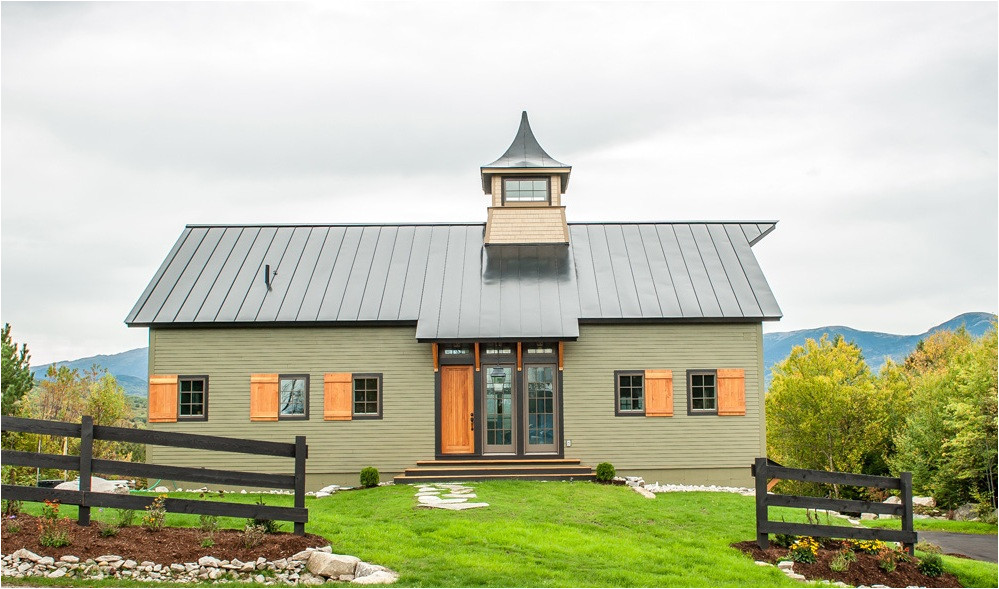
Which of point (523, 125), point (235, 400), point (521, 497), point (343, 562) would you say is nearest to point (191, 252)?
point (235, 400)

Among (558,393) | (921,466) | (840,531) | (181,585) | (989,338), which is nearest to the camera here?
(181,585)

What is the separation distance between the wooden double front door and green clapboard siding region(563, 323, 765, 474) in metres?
0.47

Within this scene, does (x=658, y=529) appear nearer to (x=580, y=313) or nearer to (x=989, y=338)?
(x=580, y=313)

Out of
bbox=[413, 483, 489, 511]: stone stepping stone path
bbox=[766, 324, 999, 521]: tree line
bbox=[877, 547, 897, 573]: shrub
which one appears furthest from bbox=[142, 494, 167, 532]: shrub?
bbox=[766, 324, 999, 521]: tree line

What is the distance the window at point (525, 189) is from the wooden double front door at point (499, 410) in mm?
4898

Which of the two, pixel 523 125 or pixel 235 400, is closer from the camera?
pixel 235 400

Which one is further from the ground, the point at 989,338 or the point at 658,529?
the point at 989,338

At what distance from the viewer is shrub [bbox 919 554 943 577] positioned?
402 inches

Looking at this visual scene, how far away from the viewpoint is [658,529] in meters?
11.9

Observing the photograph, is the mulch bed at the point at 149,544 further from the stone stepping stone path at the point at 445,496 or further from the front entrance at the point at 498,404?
the front entrance at the point at 498,404

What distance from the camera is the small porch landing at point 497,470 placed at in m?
17.5

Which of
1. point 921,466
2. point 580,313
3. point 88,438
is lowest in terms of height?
point 921,466

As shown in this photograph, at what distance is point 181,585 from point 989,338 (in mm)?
30522

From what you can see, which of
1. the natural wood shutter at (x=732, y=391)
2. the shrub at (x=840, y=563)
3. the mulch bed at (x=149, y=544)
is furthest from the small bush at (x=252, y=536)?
the natural wood shutter at (x=732, y=391)
